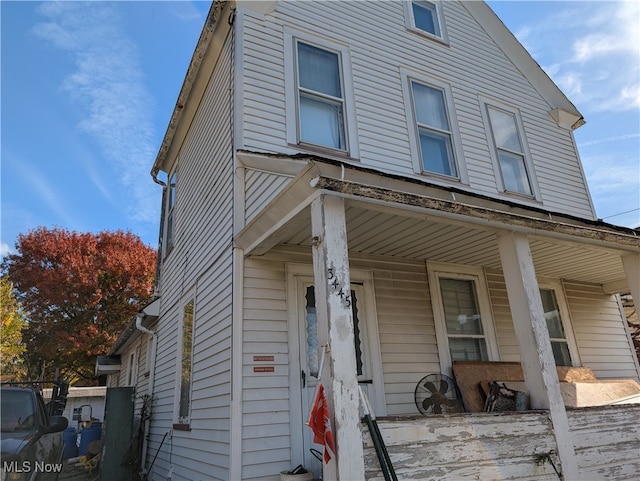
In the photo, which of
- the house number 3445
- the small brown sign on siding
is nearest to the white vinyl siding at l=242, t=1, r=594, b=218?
the small brown sign on siding

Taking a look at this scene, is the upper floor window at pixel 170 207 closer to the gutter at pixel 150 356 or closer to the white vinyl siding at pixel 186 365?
the gutter at pixel 150 356

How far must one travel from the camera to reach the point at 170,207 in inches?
373

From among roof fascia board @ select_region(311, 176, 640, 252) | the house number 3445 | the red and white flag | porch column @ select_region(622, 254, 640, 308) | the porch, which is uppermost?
roof fascia board @ select_region(311, 176, 640, 252)

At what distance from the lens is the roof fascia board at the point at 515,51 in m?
9.09

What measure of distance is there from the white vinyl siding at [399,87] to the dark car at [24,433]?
154 inches

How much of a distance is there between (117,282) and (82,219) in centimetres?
393

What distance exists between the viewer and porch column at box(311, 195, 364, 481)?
2811mm

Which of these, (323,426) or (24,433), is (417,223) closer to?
(323,426)

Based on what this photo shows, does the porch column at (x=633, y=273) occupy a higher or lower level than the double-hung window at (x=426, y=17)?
lower

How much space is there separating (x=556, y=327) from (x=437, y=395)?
3.08 meters

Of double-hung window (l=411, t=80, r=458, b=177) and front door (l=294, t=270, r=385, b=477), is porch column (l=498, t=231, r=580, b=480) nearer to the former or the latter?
front door (l=294, t=270, r=385, b=477)

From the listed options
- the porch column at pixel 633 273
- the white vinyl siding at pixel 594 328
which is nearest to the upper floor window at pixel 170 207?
the white vinyl siding at pixel 594 328

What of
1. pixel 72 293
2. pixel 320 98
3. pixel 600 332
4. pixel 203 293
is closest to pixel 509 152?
pixel 600 332

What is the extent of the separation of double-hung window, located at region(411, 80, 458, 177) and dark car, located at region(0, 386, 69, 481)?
606 cm
